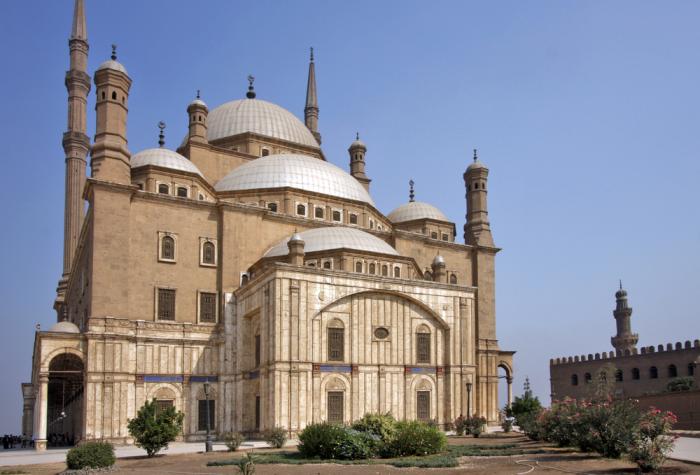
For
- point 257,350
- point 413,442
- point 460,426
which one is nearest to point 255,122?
point 257,350

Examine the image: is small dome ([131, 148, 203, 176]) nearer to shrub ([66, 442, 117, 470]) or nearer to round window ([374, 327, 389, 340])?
round window ([374, 327, 389, 340])

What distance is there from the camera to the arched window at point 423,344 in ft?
119

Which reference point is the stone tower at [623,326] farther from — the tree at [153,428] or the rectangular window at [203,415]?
the tree at [153,428]

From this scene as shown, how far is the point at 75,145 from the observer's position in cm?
5522

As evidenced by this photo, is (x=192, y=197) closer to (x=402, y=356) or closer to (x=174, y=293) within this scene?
(x=174, y=293)

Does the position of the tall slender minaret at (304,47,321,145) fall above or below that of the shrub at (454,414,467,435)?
above

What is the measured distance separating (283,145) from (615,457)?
3582cm

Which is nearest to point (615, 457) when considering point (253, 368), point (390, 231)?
point (253, 368)

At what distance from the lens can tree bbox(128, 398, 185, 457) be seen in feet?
77.7

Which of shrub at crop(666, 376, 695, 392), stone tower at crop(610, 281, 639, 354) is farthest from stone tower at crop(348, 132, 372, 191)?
stone tower at crop(610, 281, 639, 354)

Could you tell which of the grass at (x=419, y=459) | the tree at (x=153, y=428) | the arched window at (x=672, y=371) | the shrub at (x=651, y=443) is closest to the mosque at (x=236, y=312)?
the tree at (x=153, y=428)

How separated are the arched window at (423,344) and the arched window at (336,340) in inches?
172

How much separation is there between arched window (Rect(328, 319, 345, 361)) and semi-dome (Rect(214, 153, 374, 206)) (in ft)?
37.4

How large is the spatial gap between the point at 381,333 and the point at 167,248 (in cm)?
1145
